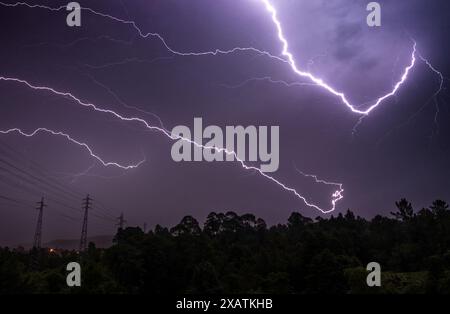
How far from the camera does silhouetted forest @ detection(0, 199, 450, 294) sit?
19344mm

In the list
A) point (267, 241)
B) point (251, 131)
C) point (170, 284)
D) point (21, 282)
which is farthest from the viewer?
point (267, 241)

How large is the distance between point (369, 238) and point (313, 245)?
715 cm

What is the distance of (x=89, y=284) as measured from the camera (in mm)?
19031

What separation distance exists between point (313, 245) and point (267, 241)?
12867 mm

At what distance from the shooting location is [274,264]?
88.6ft

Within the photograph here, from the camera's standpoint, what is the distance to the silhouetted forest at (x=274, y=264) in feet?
63.5

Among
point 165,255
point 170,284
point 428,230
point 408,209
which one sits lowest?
point 170,284
